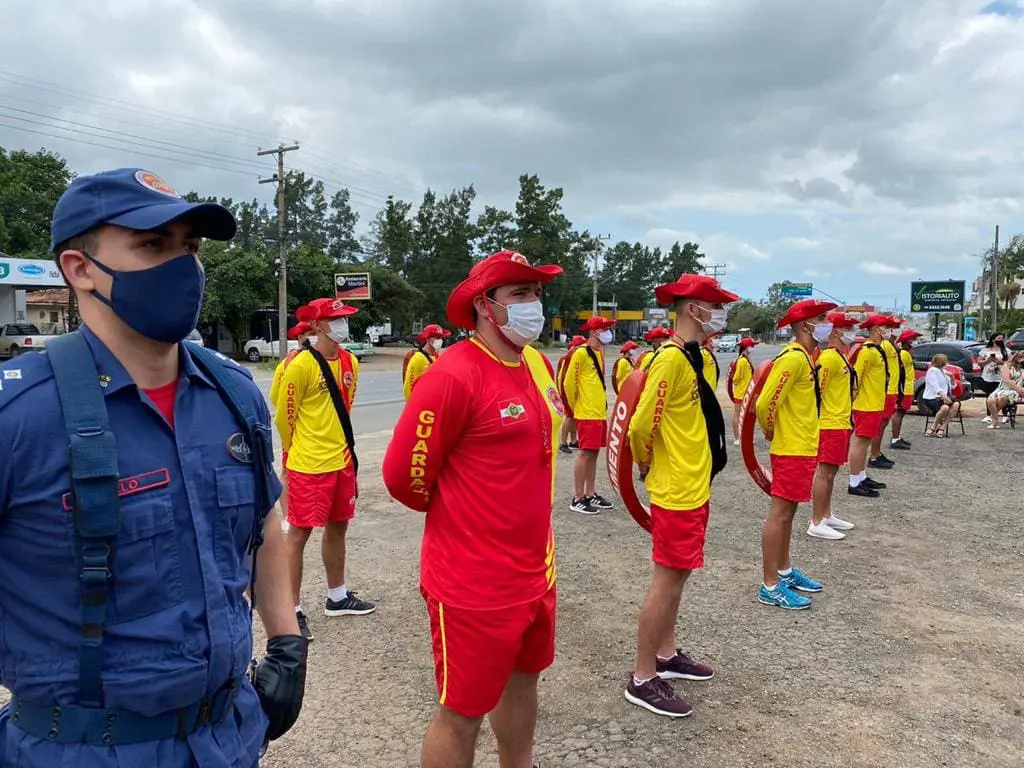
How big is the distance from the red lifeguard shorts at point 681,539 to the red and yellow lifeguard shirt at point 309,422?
2.14 metres

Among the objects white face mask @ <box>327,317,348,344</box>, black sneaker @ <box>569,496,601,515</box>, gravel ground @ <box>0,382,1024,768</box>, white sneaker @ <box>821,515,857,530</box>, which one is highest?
white face mask @ <box>327,317,348,344</box>

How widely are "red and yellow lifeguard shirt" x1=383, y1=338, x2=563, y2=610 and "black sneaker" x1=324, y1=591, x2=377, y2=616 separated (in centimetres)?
232

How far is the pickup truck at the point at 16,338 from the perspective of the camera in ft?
97.2

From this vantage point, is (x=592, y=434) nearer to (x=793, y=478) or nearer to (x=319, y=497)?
(x=793, y=478)

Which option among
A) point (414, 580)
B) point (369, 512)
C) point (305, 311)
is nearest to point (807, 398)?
point (414, 580)

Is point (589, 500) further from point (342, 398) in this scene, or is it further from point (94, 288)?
point (94, 288)

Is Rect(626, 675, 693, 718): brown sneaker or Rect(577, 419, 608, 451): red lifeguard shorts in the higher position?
Rect(577, 419, 608, 451): red lifeguard shorts

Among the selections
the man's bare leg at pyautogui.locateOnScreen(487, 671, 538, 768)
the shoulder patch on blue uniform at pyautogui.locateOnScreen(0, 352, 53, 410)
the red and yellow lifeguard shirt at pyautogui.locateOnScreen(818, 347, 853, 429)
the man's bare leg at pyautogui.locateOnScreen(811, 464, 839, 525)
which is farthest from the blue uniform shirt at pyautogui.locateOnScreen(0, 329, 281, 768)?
the man's bare leg at pyautogui.locateOnScreen(811, 464, 839, 525)

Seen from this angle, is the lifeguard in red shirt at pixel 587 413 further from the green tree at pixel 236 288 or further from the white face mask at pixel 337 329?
the green tree at pixel 236 288

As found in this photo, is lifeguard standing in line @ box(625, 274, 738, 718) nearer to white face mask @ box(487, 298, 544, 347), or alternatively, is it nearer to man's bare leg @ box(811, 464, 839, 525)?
white face mask @ box(487, 298, 544, 347)

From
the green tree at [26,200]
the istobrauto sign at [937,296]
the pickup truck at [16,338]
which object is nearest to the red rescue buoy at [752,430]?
the pickup truck at [16,338]

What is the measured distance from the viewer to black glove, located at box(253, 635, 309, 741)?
1760mm

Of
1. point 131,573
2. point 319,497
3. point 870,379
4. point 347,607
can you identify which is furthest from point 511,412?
point 870,379

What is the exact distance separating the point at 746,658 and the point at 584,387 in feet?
15.4
